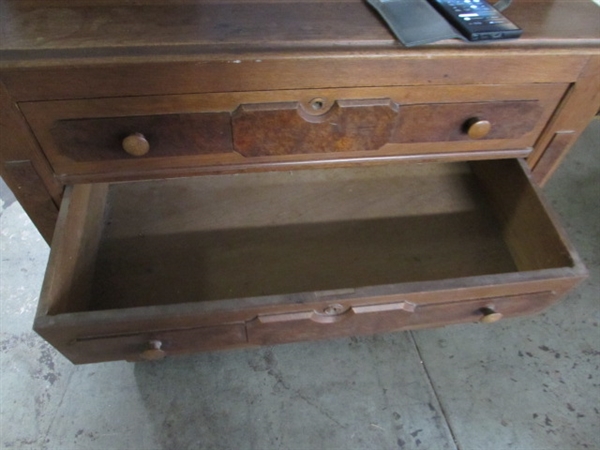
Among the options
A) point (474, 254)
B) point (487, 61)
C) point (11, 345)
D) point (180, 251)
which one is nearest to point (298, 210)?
point (180, 251)

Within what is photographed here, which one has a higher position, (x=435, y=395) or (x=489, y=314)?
(x=489, y=314)

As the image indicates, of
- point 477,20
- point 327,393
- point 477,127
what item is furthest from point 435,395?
point 477,20

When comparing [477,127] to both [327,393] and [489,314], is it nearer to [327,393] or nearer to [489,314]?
[489,314]

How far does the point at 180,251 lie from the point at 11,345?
1.39 ft

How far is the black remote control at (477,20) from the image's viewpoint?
65 cm

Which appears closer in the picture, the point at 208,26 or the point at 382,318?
the point at 208,26

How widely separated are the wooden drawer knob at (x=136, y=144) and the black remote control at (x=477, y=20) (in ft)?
1.62

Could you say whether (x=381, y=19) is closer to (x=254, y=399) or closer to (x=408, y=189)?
(x=408, y=189)

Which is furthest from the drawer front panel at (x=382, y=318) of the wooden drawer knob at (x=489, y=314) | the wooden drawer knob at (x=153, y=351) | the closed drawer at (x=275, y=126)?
the closed drawer at (x=275, y=126)

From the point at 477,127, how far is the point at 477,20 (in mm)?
168

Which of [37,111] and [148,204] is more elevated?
[37,111]

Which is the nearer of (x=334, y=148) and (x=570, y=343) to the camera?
(x=334, y=148)

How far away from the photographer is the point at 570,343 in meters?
1.02

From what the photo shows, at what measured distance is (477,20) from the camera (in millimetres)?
665
